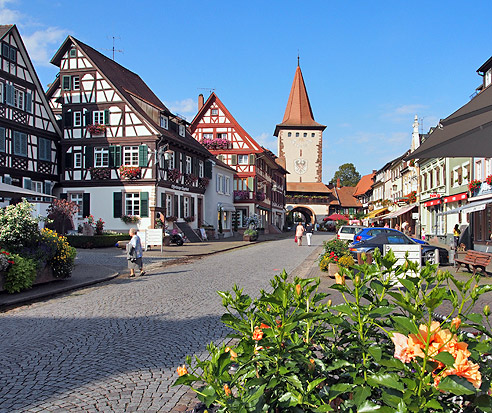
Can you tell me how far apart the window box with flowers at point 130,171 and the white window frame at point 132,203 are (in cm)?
113

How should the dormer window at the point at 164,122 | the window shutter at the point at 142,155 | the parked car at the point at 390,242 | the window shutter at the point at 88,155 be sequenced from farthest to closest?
the dormer window at the point at 164,122 → the window shutter at the point at 88,155 → the window shutter at the point at 142,155 → the parked car at the point at 390,242

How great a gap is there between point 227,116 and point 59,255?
37.7 m

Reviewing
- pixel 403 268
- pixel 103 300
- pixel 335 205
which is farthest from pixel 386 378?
pixel 335 205

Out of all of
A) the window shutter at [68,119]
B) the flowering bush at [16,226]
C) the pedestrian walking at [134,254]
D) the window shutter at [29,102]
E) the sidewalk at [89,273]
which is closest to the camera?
the sidewalk at [89,273]

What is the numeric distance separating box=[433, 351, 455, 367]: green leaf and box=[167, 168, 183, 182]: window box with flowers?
108 feet

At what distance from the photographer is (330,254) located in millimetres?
16016

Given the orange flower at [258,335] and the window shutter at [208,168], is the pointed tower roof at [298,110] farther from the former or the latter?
the orange flower at [258,335]

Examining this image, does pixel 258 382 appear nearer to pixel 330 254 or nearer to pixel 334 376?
pixel 334 376

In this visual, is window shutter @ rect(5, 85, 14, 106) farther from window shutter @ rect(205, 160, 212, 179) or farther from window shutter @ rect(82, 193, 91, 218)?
window shutter @ rect(205, 160, 212, 179)

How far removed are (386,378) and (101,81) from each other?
33.9 metres

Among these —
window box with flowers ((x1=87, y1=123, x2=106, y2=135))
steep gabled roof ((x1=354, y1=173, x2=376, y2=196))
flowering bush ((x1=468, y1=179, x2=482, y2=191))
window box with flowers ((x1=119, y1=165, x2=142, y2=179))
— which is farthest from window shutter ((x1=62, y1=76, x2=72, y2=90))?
steep gabled roof ((x1=354, y1=173, x2=376, y2=196))

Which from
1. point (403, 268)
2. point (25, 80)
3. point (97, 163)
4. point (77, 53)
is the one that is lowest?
point (403, 268)

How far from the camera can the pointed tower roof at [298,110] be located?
83688 millimetres

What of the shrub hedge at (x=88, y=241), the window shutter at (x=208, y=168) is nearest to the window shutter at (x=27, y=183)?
the shrub hedge at (x=88, y=241)
